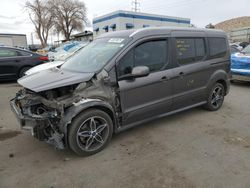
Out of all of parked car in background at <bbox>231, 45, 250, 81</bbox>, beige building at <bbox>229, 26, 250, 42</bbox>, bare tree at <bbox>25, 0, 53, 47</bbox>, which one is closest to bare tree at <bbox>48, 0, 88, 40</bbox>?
bare tree at <bbox>25, 0, 53, 47</bbox>

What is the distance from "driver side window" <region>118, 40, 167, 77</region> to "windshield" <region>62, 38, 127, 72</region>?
0.23 meters

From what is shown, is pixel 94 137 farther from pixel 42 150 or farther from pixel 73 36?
pixel 73 36

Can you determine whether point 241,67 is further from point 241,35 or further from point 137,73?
point 241,35

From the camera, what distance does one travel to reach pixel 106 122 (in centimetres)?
327

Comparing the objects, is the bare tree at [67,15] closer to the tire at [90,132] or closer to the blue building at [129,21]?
the blue building at [129,21]

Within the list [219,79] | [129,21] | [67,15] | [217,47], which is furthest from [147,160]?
[67,15]

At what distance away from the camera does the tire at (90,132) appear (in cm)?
299

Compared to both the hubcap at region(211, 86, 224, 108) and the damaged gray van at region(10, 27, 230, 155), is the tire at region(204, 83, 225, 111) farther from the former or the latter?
the damaged gray van at region(10, 27, 230, 155)

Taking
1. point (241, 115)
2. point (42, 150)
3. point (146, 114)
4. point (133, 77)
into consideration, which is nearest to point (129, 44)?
point (133, 77)

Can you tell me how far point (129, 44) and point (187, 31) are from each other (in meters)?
1.57

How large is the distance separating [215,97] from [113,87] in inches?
118

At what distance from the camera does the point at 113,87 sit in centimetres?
328

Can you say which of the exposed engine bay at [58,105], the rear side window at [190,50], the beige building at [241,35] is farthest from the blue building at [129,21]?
the exposed engine bay at [58,105]

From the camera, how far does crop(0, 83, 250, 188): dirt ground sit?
Result: 8.62 feet
